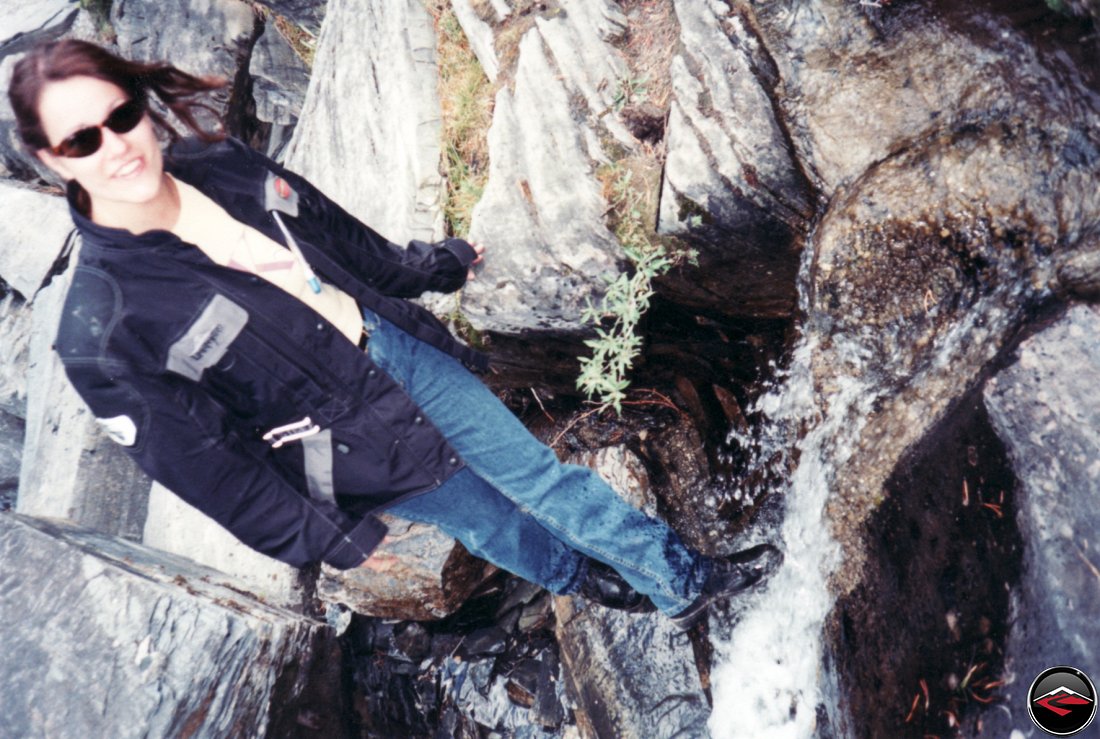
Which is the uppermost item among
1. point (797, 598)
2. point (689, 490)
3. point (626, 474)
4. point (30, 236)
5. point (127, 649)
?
point (797, 598)

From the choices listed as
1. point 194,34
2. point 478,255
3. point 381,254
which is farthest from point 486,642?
point 194,34

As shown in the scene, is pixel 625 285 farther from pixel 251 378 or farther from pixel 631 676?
pixel 631 676

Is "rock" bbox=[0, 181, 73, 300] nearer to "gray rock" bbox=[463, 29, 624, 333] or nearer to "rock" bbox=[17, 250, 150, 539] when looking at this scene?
"rock" bbox=[17, 250, 150, 539]

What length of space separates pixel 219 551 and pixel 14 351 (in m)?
4.26

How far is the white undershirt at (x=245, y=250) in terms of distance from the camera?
9.29ft

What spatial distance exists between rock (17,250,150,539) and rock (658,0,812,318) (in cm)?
489

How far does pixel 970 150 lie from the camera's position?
117 inches

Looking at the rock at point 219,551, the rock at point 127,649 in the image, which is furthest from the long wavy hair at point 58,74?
the rock at point 219,551

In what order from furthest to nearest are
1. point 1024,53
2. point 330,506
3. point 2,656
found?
point 2,656
point 330,506
point 1024,53

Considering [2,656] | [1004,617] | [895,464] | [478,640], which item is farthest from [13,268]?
[1004,617]

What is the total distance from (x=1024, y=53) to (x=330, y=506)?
3.57m

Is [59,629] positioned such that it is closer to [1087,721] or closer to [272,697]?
[272,697]

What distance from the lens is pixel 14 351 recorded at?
731 cm

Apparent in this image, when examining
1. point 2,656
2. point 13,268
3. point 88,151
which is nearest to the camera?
point 88,151
